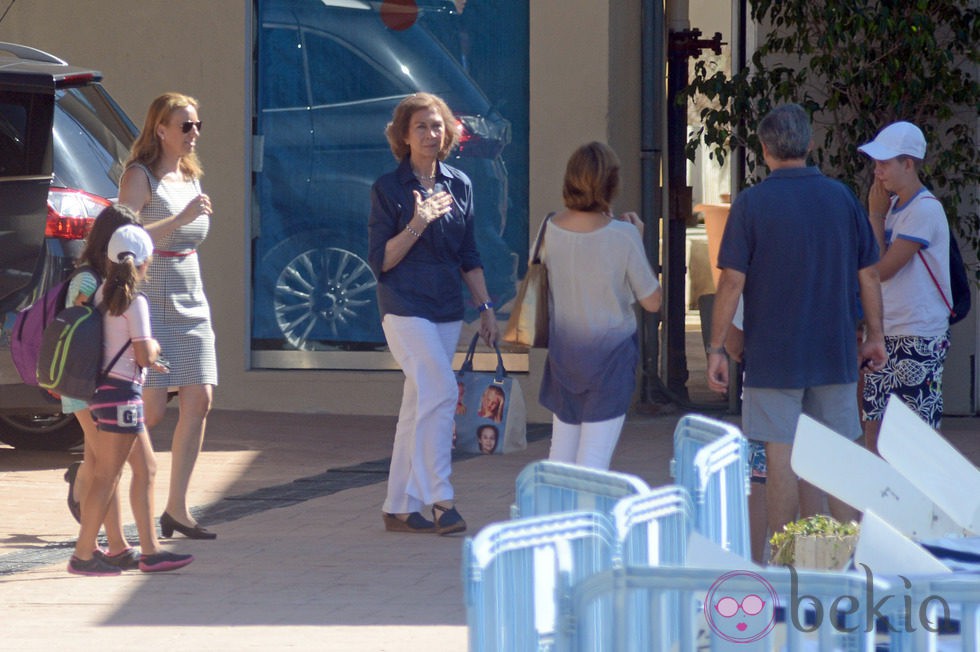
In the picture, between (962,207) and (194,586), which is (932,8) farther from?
(194,586)

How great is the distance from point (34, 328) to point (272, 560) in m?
1.33

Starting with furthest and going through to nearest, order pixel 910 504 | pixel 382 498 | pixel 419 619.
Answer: pixel 382 498 < pixel 419 619 < pixel 910 504

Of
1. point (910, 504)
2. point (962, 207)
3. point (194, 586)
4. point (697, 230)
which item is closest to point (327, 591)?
point (194, 586)

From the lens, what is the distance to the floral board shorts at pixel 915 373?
→ 655 cm

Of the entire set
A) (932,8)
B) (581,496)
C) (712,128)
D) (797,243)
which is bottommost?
(581,496)

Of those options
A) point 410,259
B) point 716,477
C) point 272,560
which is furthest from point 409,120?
point 716,477

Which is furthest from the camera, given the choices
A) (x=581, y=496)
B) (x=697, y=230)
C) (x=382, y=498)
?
(x=697, y=230)

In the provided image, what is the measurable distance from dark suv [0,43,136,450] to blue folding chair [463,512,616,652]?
546 centimetres

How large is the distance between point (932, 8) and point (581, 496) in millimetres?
7410

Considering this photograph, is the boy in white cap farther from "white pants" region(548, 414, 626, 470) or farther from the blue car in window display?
the blue car in window display

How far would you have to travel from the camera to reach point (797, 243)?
18.4 ft

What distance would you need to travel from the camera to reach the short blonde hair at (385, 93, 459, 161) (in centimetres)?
676

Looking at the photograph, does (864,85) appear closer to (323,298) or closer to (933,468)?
(323,298)

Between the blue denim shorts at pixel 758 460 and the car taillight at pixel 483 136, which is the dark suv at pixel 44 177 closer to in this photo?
the car taillight at pixel 483 136
